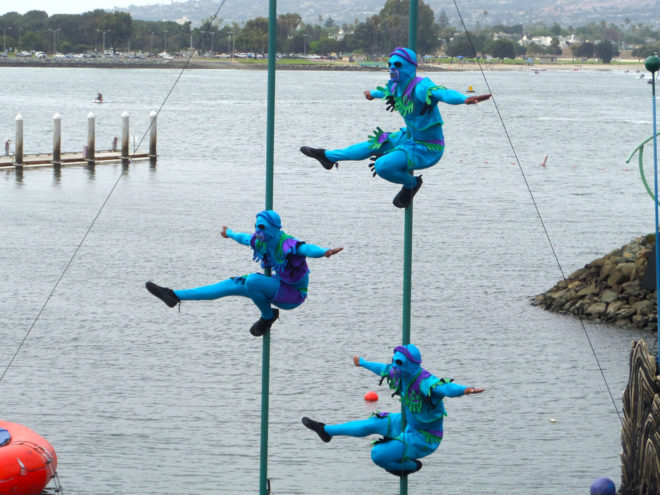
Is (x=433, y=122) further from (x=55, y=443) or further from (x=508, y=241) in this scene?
(x=508, y=241)

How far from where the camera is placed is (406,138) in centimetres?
1389

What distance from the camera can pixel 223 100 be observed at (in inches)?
6467

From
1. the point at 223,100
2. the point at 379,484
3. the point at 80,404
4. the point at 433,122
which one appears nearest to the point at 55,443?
the point at 80,404

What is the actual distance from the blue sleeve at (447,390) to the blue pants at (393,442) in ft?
1.84

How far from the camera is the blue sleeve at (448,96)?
1298 centimetres

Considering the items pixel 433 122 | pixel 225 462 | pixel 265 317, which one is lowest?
pixel 225 462

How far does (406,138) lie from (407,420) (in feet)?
11.1

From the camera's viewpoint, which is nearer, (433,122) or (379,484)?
(433,122)

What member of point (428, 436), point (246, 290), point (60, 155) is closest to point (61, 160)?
point (60, 155)

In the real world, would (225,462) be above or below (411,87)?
below

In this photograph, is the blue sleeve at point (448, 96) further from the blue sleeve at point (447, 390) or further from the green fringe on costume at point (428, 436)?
the green fringe on costume at point (428, 436)

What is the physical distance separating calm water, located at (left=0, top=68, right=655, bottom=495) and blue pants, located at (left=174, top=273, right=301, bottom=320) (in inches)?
345

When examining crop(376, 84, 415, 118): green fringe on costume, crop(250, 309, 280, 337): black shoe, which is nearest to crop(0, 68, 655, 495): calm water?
crop(250, 309, 280, 337): black shoe

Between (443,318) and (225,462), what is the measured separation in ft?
45.9
